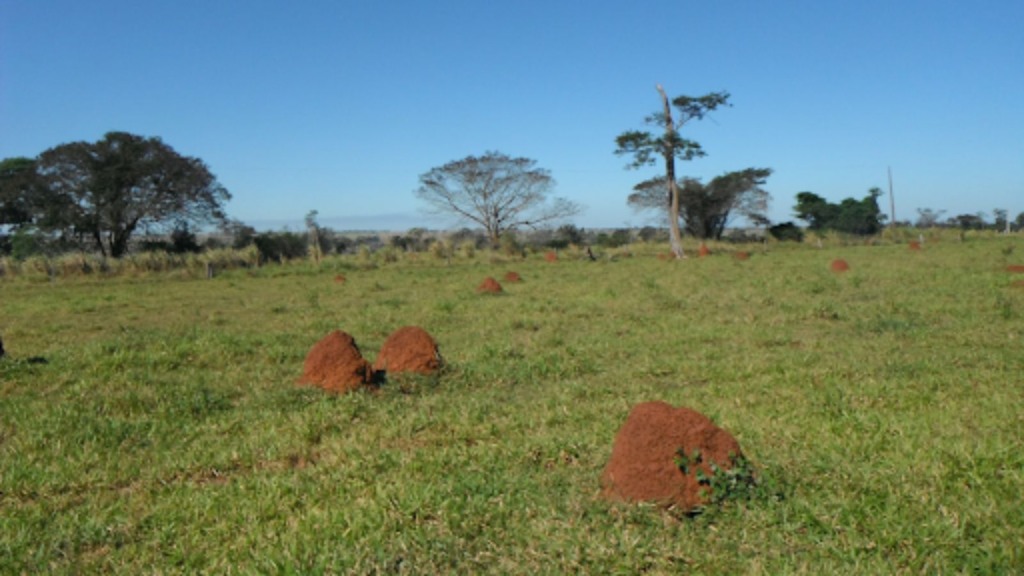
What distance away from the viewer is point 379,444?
5258 millimetres

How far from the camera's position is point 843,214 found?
2029 inches

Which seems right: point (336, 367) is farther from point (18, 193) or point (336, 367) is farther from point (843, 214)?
point (843, 214)

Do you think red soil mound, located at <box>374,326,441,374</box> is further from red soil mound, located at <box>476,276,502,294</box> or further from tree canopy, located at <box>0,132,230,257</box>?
tree canopy, located at <box>0,132,230,257</box>

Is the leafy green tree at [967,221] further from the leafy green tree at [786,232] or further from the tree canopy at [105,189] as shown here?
the tree canopy at [105,189]

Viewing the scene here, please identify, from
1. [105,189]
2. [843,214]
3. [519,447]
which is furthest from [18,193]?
[843,214]

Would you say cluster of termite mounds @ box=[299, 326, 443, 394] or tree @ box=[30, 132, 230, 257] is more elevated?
tree @ box=[30, 132, 230, 257]

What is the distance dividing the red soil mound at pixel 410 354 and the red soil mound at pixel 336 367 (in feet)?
1.49

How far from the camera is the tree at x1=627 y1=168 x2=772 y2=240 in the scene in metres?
46.2

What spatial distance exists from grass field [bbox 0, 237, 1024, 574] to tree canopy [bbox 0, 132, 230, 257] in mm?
23433

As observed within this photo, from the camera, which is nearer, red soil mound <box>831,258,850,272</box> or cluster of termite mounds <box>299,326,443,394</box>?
cluster of termite mounds <box>299,326,443,394</box>

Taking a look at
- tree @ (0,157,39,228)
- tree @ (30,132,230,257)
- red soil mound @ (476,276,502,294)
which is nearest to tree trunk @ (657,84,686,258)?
red soil mound @ (476,276,502,294)

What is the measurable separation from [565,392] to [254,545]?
360 centimetres

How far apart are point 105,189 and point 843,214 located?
45.9m

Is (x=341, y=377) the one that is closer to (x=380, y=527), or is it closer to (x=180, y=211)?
→ (x=380, y=527)
